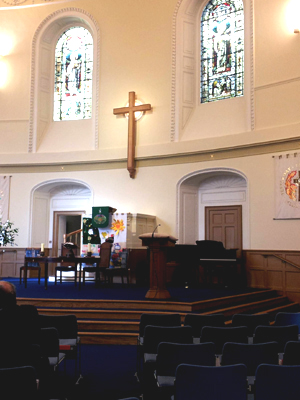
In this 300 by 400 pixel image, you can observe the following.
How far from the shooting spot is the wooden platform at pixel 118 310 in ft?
21.7

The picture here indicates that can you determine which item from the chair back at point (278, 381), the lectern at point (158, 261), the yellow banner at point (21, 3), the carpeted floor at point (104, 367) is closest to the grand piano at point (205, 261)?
the carpeted floor at point (104, 367)

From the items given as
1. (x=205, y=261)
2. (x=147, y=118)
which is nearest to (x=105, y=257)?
(x=205, y=261)

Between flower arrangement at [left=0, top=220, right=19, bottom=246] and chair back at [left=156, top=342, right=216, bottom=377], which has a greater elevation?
flower arrangement at [left=0, top=220, right=19, bottom=246]

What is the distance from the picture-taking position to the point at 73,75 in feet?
45.0

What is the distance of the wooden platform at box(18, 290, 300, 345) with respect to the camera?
6613 mm

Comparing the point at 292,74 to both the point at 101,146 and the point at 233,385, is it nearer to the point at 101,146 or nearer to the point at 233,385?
the point at 101,146

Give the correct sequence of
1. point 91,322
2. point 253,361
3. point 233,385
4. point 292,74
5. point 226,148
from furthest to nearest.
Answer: point 226,148 → point 292,74 → point 91,322 → point 253,361 → point 233,385

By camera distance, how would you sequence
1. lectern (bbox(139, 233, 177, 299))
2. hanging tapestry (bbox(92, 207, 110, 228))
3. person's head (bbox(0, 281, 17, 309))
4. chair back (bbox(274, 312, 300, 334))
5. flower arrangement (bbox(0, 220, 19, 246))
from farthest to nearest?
flower arrangement (bbox(0, 220, 19, 246))
hanging tapestry (bbox(92, 207, 110, 228))
lectern (bbox(139, 233, 177, 299))
chair back (bbox(274, 312, 300, 334))
person's head (bbox(0, 281, 17, 309))

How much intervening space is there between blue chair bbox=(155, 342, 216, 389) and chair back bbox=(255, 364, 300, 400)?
642 mm

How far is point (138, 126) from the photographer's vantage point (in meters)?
12.3

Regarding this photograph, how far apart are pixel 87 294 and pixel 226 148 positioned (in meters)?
4.97

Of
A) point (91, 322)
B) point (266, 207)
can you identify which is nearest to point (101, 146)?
point (266, 207)

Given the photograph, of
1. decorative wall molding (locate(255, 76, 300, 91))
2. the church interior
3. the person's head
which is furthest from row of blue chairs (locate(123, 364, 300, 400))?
decorative wall molding (locate(255, 76, 300, 91))

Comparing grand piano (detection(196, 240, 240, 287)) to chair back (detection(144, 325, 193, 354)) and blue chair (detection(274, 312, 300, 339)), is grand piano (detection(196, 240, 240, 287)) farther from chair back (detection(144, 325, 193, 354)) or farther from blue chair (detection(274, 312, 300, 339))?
chair back (detection(144, 325, 193, 354))
